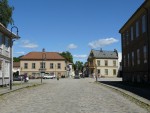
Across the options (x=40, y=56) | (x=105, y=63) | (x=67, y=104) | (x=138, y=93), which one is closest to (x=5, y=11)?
(x=138, y=93)

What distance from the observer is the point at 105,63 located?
119 meters

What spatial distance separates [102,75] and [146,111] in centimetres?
10295

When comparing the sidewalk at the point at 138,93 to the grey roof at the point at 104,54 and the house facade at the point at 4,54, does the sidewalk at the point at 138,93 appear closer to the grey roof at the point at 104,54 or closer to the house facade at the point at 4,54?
the house facade at the point at 4,54

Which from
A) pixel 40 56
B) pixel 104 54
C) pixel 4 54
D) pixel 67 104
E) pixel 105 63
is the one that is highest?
pixel 104 54

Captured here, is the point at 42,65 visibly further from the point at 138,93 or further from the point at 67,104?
the point at 67,104

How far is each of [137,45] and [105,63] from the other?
78.4 m

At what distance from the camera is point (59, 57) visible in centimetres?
10956

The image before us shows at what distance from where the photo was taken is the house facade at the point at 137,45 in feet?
115

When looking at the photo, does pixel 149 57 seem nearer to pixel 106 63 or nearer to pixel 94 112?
pixel 94 112

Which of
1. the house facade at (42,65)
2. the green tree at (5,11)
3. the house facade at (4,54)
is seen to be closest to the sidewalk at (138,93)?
the house facade at (4,54)

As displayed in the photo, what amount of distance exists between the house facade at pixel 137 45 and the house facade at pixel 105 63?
212 feet

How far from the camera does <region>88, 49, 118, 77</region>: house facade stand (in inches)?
4618

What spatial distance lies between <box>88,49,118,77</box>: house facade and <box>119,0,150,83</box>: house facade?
64.7 meters

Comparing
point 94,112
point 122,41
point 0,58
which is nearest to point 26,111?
point 94,112
